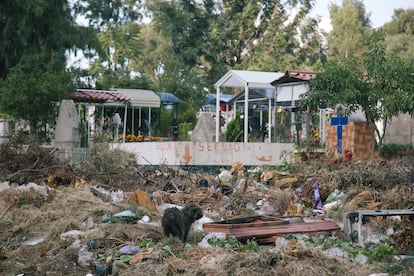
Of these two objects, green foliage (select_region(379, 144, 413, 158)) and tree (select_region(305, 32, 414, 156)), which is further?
green foliage (select_region(379, 144, 413, 158))

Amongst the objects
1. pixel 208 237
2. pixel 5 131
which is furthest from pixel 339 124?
pixel 208 237

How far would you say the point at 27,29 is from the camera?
87.5 ft

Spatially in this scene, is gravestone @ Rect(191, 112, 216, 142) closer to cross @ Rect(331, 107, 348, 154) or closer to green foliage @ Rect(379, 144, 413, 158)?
cross @ Rect(331, 107, 348, 154)

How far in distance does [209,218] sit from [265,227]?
1.82 metres

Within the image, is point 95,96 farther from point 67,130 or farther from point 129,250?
point 129,250

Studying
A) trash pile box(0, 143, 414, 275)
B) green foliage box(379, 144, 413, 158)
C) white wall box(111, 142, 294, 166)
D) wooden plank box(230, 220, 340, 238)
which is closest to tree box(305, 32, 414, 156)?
green foliage box(379, 144, 413, 158)

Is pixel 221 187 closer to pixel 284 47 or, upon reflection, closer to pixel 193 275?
pixel 193 275

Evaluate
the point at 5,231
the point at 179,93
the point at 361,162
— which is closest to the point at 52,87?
the point at 361,162

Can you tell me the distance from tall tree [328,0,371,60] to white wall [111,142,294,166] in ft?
117

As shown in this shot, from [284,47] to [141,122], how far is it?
11.9 meters

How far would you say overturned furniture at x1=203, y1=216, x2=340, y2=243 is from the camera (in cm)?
967

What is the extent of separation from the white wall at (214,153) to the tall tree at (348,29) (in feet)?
117

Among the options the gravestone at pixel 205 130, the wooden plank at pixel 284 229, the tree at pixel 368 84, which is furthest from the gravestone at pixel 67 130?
the wooden plank at pixel 284 229

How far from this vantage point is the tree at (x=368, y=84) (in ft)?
53.9
